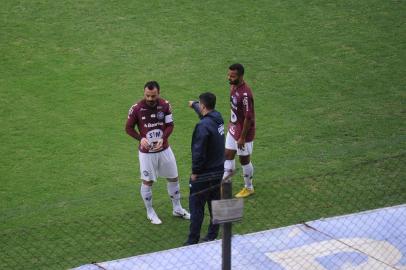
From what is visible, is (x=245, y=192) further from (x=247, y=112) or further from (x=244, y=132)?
(x=247, y=112)

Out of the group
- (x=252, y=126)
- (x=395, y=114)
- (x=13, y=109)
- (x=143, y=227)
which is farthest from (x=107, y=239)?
(x=395, y=114)

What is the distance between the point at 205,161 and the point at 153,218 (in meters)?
1.13

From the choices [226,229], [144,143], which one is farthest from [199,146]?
[226,229]

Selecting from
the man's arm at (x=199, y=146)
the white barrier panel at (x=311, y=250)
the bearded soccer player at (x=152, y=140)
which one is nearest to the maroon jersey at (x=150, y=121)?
the bearded soccer player at (x=152, y=140)

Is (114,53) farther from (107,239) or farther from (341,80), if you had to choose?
(107,239)

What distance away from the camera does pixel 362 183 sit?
959 cm

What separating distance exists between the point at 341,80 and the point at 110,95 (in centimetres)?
374

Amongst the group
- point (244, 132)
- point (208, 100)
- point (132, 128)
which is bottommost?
point (244, 132)

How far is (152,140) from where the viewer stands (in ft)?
29.0

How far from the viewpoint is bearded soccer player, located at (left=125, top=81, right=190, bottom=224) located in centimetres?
873

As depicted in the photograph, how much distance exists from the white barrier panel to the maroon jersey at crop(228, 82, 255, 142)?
1.68m

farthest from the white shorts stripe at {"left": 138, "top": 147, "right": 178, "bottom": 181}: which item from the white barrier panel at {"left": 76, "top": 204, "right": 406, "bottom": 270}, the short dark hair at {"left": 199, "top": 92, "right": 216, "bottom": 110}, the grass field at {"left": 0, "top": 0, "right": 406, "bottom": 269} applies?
the white barrier panel at {"left": 76, "top": 204, "right": 406, "bottom": 270}

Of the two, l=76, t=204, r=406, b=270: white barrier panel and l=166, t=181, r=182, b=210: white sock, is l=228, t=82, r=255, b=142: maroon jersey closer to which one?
l=166, t=181, r=182, b=210: white sock

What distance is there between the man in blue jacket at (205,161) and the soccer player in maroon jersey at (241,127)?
32.7 inches
